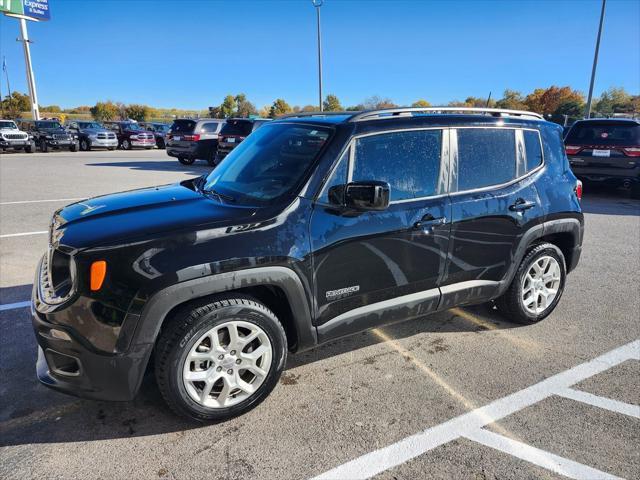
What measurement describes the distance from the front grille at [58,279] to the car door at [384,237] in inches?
54.0

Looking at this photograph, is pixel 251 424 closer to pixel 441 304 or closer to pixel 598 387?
pixel 441 304

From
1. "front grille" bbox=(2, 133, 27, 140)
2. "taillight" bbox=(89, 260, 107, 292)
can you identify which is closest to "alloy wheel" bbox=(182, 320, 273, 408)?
"taillight" bbox=(89, 260, 107, 292)

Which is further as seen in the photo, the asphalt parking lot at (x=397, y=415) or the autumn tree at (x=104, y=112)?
the autumn tree at (x=104, y=112)

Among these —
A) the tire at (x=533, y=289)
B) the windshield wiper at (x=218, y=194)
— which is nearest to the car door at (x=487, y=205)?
the tire at (x=533, y=289)

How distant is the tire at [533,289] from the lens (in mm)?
4020

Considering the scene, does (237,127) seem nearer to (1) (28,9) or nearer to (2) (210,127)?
(2) (210,127)

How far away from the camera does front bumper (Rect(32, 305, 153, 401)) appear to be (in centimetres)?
247

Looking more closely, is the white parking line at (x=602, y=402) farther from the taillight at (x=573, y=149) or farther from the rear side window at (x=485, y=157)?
the taillight at (x=573, y=149)

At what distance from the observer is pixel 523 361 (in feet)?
11.6

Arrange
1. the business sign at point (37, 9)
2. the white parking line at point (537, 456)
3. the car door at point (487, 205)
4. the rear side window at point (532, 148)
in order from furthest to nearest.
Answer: the business sign at point (37, 9) → the rear side window at point (532, 148) → the car door at point (487, 205) → the white parking line at point (537, 456)

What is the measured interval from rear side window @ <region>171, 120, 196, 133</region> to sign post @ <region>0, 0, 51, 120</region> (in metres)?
33.0

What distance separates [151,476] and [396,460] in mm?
1282

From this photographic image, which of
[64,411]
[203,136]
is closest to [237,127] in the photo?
[203,136]

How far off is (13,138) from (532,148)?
28.2 meters
